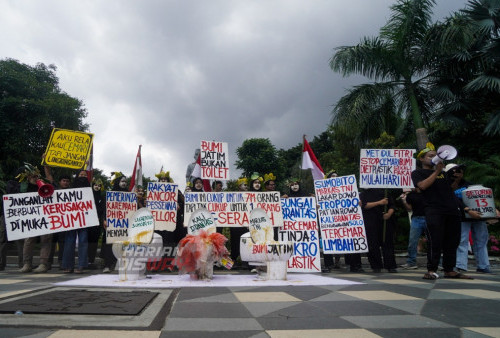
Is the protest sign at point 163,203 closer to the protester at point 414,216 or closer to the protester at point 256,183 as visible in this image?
the protester at point 256,183

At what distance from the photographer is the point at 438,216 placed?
5.24 meters

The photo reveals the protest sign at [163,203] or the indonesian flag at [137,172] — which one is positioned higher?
the indonesian flag at [137,172]

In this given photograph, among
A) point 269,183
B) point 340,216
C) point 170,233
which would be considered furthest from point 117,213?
point 340,216

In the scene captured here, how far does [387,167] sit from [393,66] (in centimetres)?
732

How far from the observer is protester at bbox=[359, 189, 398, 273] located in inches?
270

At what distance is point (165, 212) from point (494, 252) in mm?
10489

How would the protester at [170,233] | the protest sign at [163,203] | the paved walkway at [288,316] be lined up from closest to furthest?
the paved walkway at [288,316] < the protester at [170,233] < the protest sign at [163,203]

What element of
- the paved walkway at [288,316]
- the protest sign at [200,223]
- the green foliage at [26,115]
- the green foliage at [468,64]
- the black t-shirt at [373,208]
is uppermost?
the green foliage at [26,115]

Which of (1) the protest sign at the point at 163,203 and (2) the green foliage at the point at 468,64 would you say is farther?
(2) the green foliage at the point at 468,64

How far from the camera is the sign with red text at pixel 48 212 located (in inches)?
258

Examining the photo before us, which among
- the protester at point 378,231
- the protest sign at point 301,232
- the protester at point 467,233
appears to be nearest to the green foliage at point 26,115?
the protest sign at point 301,232

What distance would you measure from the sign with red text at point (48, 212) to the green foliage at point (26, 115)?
21.6m

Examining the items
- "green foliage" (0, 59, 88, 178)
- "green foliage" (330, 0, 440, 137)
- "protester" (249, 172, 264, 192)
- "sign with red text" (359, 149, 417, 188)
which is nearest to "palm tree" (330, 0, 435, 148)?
"green foliage" (330, 0, 440, 137)

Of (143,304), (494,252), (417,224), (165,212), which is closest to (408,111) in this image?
(494,252)
